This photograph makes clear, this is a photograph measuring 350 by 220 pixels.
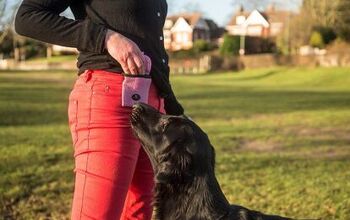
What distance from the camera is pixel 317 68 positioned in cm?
4334

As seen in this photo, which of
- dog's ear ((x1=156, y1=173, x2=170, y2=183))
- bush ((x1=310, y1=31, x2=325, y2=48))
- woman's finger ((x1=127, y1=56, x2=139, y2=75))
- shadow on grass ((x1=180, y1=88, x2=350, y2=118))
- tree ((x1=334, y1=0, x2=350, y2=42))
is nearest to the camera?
dog's ear ((x1=156, y1=173, x2=170, y2=183))

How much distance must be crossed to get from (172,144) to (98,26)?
0.65m

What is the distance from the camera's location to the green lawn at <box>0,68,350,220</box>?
641 cm

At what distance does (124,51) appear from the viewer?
2.72 meters

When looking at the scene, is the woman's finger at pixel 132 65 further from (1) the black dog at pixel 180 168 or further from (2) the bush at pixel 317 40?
(2) the bush at pixel 317 40

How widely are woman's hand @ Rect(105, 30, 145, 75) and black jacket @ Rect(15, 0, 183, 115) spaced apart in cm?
4

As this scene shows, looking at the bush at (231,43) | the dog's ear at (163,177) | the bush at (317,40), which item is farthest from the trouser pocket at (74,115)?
the bush at (317,40)

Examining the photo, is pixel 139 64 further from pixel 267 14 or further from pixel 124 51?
pixel 267 14

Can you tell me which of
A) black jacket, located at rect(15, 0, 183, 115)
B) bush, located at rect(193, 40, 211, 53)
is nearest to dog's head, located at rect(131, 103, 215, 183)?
black jacket, located at rect(15, 0, 183, 115)

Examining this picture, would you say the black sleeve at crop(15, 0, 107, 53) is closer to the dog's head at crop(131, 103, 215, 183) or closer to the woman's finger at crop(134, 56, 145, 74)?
the woman's finger at crop(134, 56, 145, 74)

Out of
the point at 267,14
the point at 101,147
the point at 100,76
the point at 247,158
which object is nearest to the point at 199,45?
the point at 267,14

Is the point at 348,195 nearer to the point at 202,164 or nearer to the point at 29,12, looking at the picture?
the point at 202,164

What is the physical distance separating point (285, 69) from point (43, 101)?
2645 cm

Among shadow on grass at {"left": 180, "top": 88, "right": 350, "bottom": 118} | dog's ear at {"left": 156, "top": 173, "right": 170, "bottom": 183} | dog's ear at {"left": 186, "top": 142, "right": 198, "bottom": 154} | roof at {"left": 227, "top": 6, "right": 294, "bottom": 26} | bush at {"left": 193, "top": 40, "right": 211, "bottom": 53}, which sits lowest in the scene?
shadow on grass at {"left": 180, "top": 88, "right": 350, "bottom": 118}
